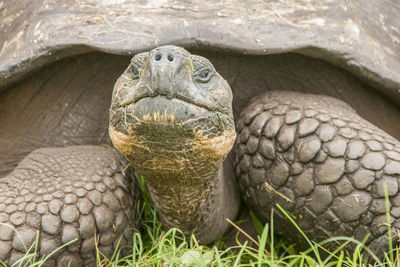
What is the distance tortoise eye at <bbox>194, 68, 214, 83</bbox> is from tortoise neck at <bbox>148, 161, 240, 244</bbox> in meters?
0.39

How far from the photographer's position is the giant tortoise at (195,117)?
6.19 ft

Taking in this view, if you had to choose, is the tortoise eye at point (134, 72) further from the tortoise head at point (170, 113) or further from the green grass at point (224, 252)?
the green grass at point (224, 252)

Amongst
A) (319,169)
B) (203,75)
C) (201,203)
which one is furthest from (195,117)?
(319,169)

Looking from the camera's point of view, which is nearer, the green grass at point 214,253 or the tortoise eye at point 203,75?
the tortoise eye at point 203,75

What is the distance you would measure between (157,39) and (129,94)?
70 centimetres

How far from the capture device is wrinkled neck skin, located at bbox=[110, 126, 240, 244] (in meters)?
1.82

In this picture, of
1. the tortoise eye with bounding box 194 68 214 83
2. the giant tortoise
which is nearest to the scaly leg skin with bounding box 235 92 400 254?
the giant tortoise

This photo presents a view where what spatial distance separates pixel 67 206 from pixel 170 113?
0.82 metres

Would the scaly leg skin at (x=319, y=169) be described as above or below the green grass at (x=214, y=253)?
above

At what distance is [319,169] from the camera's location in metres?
2.27

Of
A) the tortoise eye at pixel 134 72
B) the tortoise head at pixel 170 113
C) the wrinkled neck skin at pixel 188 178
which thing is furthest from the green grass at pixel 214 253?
the tortoise eye at pixel 134 72

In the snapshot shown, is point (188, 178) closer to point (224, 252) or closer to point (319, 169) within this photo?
point (224, 252)

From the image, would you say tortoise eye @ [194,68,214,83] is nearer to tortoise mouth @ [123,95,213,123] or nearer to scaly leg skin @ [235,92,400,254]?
tortoise mouth @ [123,95,213,123]

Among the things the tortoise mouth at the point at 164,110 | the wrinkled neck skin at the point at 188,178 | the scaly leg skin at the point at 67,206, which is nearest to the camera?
the tortoise mouth at the point at 164,110
